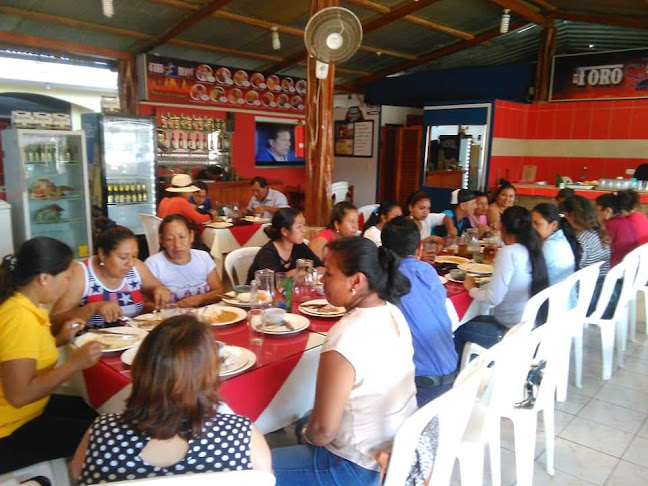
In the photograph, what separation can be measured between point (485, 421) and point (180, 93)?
7.67 meters

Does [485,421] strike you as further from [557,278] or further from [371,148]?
[371,148]

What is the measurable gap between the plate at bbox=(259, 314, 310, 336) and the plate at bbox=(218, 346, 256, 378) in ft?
0.64

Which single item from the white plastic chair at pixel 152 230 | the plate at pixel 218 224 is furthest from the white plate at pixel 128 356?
the white plastic chair at pixel 152 230

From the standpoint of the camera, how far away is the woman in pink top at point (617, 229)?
4266 mm

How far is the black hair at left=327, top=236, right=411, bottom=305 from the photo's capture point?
1.75m

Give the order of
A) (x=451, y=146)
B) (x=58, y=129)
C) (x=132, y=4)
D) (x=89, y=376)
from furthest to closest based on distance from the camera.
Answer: (x=451, y=146), (x=132, y=4), (x=58, y=129), (x=89, y=376)

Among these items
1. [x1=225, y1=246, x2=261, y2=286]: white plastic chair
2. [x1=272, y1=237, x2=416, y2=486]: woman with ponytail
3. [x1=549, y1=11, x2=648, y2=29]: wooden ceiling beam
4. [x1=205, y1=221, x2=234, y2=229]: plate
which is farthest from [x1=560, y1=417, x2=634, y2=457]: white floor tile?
[x1=549, y1=11, x2=648, y2=29]: wooden ceiling beam

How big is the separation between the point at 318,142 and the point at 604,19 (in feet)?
18.4

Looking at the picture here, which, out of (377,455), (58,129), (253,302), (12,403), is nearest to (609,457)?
(377,455)

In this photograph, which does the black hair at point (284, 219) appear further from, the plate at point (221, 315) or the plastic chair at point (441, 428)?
the plastic chair at point (441, 428)

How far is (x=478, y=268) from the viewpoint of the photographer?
136 inches

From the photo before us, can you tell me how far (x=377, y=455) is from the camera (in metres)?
1.57

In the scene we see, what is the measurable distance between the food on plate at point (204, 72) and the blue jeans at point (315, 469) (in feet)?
25.7

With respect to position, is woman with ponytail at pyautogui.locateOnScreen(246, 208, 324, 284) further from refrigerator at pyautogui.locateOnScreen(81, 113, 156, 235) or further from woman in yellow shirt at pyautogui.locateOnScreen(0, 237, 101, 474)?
refrigerator at pyautogui.locateOnScreen(81, 113, 156, 235)
